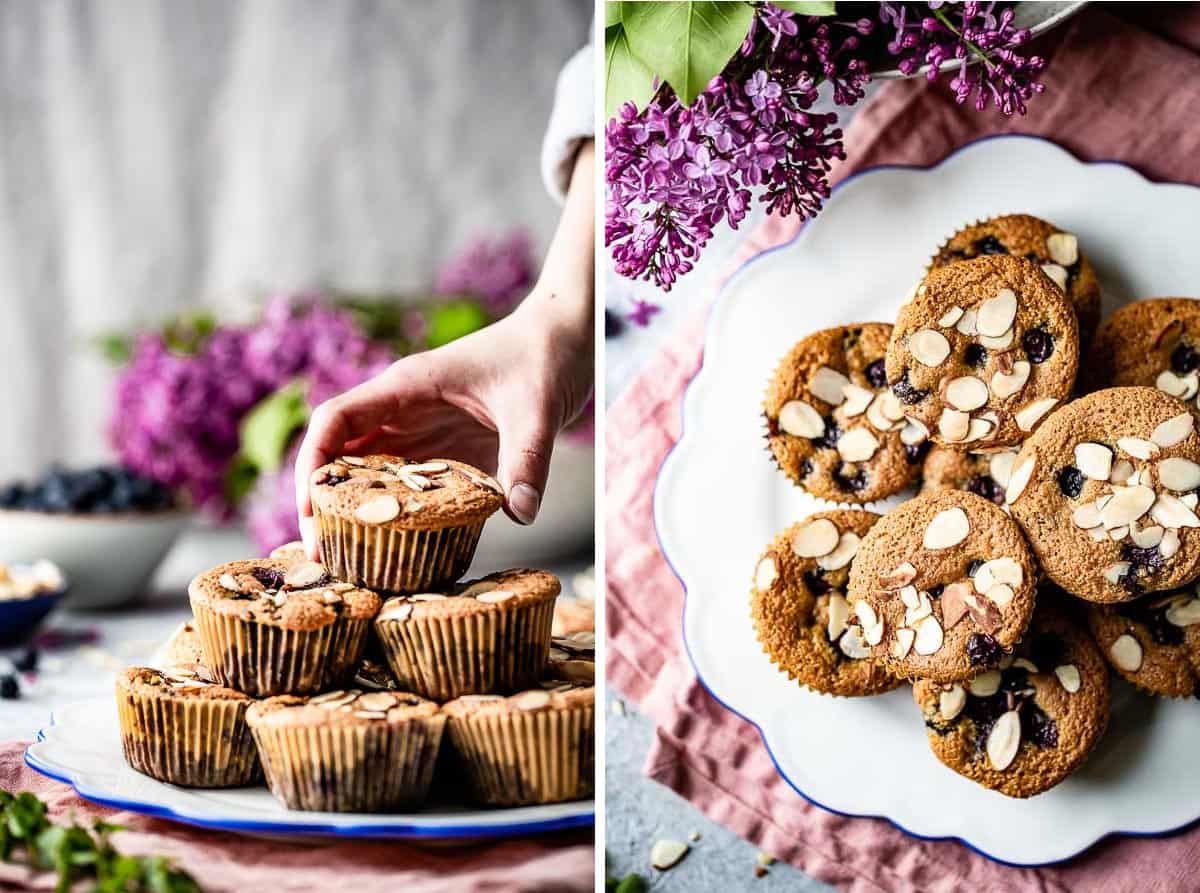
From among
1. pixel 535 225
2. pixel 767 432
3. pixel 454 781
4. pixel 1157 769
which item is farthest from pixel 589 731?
pixel 535 225

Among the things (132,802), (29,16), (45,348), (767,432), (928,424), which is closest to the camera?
(132,802)

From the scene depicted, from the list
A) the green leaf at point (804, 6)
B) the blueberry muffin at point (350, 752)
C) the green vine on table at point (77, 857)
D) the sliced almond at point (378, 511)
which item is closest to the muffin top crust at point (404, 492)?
the sliced almond at point (378, 511)

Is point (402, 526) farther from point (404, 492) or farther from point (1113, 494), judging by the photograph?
point (1113, 494)

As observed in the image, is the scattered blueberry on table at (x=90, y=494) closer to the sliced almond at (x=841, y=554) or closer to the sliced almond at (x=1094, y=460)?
the sliced almond at (x=841, y=554)

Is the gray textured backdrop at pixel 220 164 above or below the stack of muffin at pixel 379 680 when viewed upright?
above

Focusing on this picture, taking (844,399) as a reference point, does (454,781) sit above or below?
below

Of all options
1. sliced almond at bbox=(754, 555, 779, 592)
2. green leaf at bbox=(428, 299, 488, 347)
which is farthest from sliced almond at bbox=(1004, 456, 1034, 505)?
green leaf at bbox=(428, 299, 488, 347)

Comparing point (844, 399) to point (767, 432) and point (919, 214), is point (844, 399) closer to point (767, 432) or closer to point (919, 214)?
point (767, 432)

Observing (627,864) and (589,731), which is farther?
(627,864)
